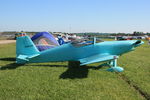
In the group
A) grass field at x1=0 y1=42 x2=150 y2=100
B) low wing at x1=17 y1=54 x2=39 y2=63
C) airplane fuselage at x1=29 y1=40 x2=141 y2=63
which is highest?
airplane fuselage at x1=29 y1=40 x2=141 y2=63

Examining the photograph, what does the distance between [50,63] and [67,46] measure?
5.37 feet

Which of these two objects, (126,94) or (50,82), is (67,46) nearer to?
(50,82)

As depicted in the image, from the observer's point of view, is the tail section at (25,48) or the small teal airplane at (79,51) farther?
the tail section at (25,48)

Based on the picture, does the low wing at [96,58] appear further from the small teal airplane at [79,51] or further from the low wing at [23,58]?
the low wing at [23,58]

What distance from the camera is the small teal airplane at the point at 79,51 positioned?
7000 millimetres

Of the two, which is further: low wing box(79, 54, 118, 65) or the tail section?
the tail section

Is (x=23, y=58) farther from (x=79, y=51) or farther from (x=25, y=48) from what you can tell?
(x=79, y=51)

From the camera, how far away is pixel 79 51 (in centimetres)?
718

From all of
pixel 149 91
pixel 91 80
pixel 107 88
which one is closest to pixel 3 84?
pixel 91 80

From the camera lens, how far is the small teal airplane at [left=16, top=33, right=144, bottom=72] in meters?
7.00

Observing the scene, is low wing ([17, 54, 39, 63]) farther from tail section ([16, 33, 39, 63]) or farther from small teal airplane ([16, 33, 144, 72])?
tail section ([16, 33, 39, 63])

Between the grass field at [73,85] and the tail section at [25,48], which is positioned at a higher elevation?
the tail section at [25,48]

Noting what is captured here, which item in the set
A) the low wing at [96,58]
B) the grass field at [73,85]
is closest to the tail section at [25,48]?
the grass field at [73,85]

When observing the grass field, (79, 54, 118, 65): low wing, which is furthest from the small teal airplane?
the grass field
